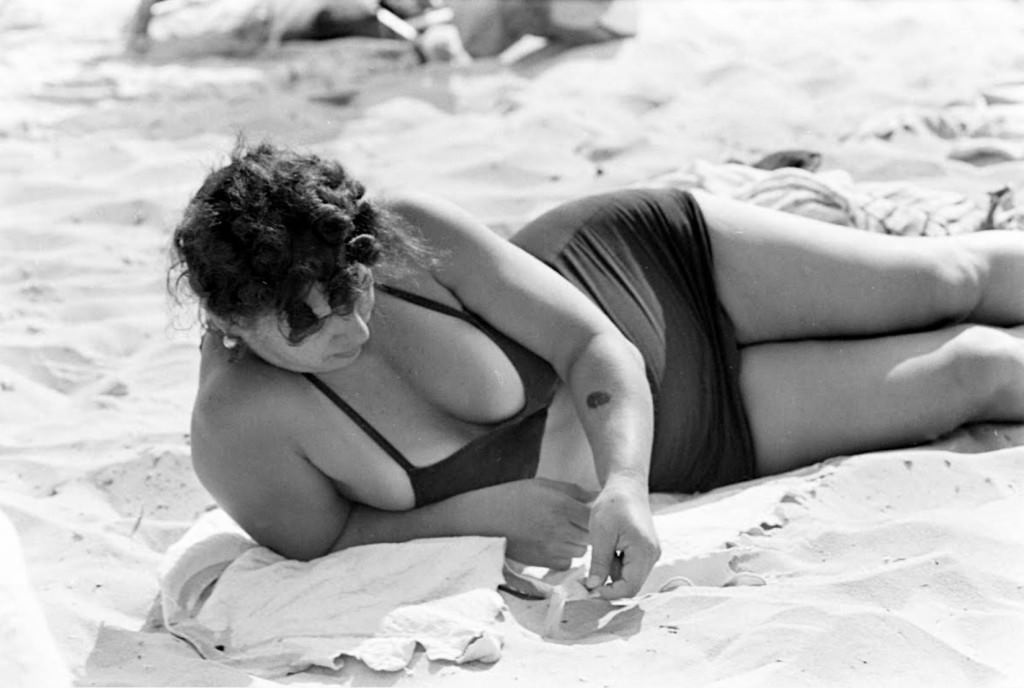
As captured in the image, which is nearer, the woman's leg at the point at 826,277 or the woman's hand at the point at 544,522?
the woman's hand at the point at 544,522

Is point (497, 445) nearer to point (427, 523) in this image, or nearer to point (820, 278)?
point (427, 523)

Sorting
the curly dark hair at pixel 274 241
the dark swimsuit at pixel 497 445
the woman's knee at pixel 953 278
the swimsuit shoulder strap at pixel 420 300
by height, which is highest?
the curly dark hair at pixel 274 241

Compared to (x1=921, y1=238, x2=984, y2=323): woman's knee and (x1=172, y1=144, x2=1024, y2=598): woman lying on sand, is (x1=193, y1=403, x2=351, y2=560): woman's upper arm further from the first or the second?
(x1=921, y1=238, x2=984, y2=323): woman's knee

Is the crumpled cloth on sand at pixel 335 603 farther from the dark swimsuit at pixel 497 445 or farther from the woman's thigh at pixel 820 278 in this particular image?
the woman's thigh at pixel 820 278

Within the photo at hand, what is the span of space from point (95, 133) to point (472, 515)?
3.43m

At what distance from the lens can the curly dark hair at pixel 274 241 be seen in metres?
2.31

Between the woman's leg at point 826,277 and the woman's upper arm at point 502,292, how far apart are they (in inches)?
17.4

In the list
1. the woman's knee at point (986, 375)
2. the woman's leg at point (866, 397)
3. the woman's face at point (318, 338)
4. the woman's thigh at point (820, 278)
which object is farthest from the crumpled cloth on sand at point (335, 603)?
the woman's knee at point (986, 375)

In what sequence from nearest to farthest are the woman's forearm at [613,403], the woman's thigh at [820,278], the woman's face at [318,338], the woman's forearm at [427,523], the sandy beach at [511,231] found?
the sandy beach at [511,231] → the woman's face at [318,338] → the woman's forearm at [613,403] → the woman's forearm at [427,523] → the woman's thigh at [820,278]

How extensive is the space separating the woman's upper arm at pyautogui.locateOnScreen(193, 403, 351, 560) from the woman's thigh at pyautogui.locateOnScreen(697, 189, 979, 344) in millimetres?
929

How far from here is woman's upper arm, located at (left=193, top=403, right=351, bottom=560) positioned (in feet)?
8.25

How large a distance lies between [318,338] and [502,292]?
390mm

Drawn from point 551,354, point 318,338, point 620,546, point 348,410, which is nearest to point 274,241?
point 318,338

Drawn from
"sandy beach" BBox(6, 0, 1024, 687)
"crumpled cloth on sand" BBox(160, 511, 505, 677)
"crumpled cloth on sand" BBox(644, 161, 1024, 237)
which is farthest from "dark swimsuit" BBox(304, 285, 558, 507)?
"crumpled cloth on sand" BBox(644, 161, 1024, 237)
